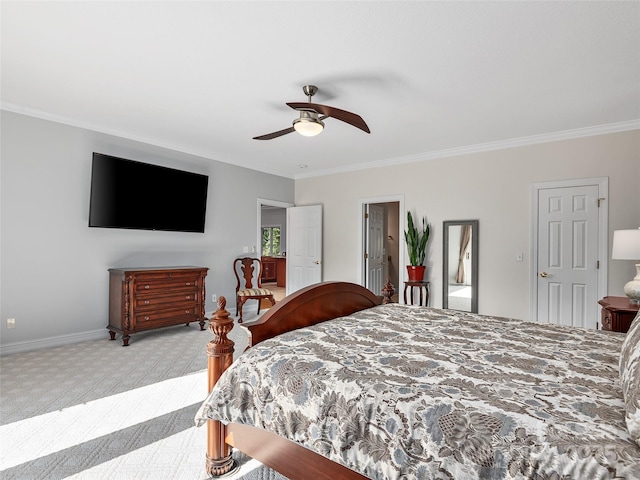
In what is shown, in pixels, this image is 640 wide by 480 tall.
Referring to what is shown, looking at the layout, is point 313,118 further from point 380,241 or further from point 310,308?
point 380,241

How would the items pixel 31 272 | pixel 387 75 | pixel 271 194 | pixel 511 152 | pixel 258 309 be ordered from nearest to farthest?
pixel 387 75
pixel 31 272
pixel 511 152
pixel 258 309
pixel 271 194

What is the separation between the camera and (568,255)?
4020 mm

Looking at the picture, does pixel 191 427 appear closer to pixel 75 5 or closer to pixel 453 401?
pixel 453 401

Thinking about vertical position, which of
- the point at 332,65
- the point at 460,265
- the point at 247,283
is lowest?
the point at 247,283

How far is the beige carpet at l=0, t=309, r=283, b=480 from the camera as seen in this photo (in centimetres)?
179

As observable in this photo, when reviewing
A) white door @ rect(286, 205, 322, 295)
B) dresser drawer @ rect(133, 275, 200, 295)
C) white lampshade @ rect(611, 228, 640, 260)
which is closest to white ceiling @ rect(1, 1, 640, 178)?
white lampshade @ rect(611, 228, 640, 260)

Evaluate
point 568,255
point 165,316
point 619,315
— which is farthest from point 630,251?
point 165,316

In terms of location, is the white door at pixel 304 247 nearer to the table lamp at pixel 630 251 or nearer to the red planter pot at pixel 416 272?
the red planter pot at pixel 416 272

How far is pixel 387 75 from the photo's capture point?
2752mm

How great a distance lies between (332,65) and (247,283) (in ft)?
12.3

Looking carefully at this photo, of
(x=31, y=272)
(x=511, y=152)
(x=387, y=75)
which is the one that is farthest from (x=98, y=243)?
(x=511, y=152)

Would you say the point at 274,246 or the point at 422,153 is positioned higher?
the point at 422,153

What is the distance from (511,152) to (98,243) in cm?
513

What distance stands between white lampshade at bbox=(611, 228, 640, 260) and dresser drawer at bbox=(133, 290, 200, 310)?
14.7ft
